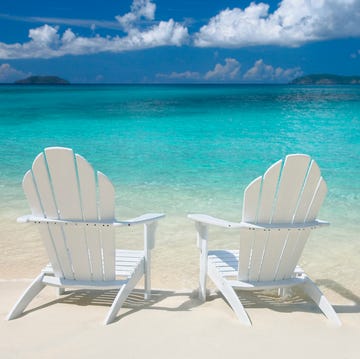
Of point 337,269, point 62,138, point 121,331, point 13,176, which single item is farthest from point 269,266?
point 62,138

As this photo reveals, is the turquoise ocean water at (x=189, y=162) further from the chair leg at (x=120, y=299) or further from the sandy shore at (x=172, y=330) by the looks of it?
the chair leg at (x=120, y=299)

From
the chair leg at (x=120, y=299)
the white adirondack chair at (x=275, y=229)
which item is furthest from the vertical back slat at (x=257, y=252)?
the chair leg at (x=120, y=299)

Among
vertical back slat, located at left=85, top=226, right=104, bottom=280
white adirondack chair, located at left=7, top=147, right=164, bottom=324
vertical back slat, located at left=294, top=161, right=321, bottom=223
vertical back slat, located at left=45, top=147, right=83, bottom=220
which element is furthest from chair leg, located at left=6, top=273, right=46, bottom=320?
vertical back slat, located at left=294, top=161, right=321, bottom=223

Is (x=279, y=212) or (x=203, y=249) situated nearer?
(x=279, y=212)

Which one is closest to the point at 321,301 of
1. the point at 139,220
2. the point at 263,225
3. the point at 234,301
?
the point at 234,301

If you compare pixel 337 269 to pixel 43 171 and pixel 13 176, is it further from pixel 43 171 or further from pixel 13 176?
pixel 13 176

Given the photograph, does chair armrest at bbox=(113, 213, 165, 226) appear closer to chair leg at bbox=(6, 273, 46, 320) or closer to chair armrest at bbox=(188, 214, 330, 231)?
chair armrest at bbox=(188, 214, 330, 231)

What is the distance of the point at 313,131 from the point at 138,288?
13632mm

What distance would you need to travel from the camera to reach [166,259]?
4691 mm

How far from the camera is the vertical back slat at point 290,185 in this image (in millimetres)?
2979

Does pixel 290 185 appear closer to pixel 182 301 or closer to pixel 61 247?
pixel 182 301

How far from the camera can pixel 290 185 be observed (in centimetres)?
303

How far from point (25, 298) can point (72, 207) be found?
797 millimetres

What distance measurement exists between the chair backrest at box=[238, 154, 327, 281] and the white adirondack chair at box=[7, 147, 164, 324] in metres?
0.73
